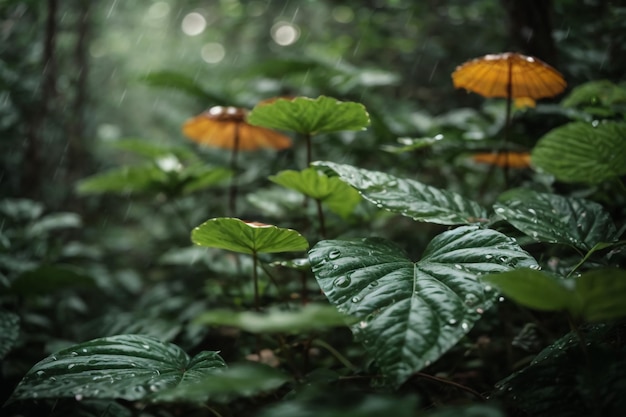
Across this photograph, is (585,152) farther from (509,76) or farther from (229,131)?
(229,131)

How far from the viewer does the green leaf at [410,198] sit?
1.13 m

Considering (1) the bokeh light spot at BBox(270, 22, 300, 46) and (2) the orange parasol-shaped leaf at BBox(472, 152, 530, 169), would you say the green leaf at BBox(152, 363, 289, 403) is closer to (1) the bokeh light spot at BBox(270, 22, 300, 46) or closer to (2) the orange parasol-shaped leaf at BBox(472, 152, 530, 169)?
(2) the orange parasol-shaped leaf at BBox(472, 152, 530, 169)

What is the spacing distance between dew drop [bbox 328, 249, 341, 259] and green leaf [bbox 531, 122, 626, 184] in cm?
80

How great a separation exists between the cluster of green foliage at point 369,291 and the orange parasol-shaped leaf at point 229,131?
0.18 m

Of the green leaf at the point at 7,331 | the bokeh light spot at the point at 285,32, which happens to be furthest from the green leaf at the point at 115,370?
the bokeh light spot at the point at 285,32

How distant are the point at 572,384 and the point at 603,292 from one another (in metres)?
0.31

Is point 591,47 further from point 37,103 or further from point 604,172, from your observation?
point 37,103

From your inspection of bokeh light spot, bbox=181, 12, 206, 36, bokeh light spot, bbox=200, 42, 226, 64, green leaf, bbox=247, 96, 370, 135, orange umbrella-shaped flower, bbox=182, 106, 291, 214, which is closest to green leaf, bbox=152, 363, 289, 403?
green leaf, bbox=247, 96, 370, 135

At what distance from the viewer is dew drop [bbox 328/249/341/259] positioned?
3.15 feet

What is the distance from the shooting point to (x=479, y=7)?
2660 mm

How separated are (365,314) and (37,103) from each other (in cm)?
320

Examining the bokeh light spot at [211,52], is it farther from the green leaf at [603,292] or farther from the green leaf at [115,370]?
the green leaf at [603,292]

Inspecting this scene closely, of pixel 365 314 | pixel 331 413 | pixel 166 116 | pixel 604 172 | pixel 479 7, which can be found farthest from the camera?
pixel 166 116

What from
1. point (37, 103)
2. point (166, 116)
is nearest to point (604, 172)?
point (37, 103)
